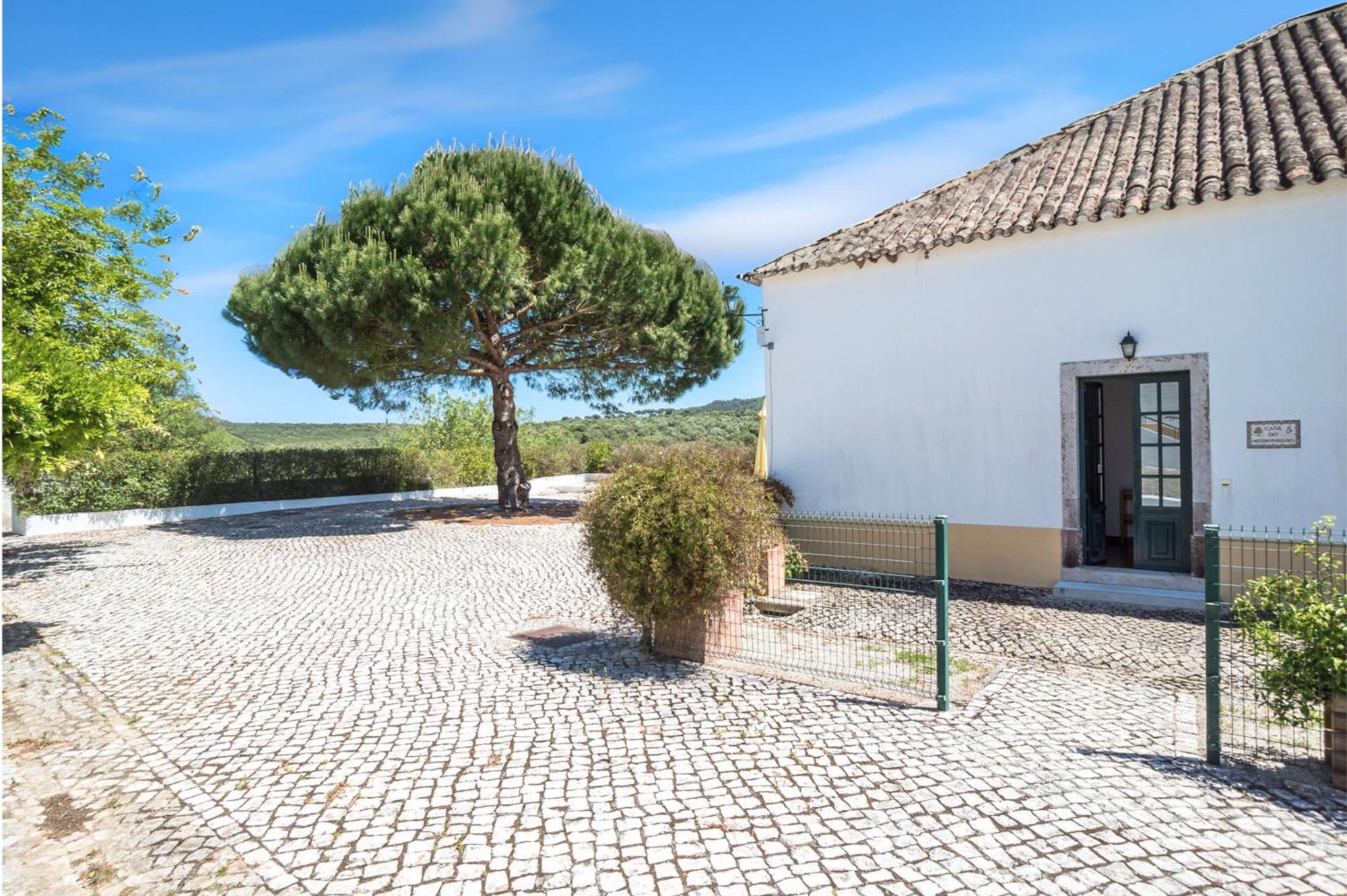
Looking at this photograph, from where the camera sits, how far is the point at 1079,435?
28.7 ft

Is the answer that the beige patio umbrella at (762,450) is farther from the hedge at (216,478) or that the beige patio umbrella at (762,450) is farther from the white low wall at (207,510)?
the hedge at (216,478)

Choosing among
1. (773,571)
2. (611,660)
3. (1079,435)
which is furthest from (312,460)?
(1079,435)

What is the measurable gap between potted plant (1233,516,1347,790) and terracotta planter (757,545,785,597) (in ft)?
11.6

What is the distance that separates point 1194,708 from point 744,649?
325cm

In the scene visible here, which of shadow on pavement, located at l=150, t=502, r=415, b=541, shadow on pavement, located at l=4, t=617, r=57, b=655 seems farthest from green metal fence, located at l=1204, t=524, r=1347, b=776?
shadow on pavement, located at l=150, t=502, r=415, b=541

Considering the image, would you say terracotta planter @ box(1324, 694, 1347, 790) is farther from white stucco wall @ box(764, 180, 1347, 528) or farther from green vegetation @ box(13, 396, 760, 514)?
white stucco wall @ box(764, 180, 1347, 528)

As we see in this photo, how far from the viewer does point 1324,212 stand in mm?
7301

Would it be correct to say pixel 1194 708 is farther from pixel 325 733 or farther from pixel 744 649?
pixel 325 733

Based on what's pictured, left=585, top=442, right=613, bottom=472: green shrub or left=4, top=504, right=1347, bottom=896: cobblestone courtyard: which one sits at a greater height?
left=585, top=442, right=613, bottom=472: green shrub

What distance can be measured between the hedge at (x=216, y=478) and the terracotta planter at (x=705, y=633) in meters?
13.0

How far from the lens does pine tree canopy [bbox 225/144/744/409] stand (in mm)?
14469

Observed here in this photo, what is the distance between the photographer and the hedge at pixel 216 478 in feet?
51.8

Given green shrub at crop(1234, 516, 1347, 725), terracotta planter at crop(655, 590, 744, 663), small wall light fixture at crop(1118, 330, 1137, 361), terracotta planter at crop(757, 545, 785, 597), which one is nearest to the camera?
green shrub at crop(1234, 516, 1347, 725)

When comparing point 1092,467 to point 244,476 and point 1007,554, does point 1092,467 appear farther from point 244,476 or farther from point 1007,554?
point 244,476
